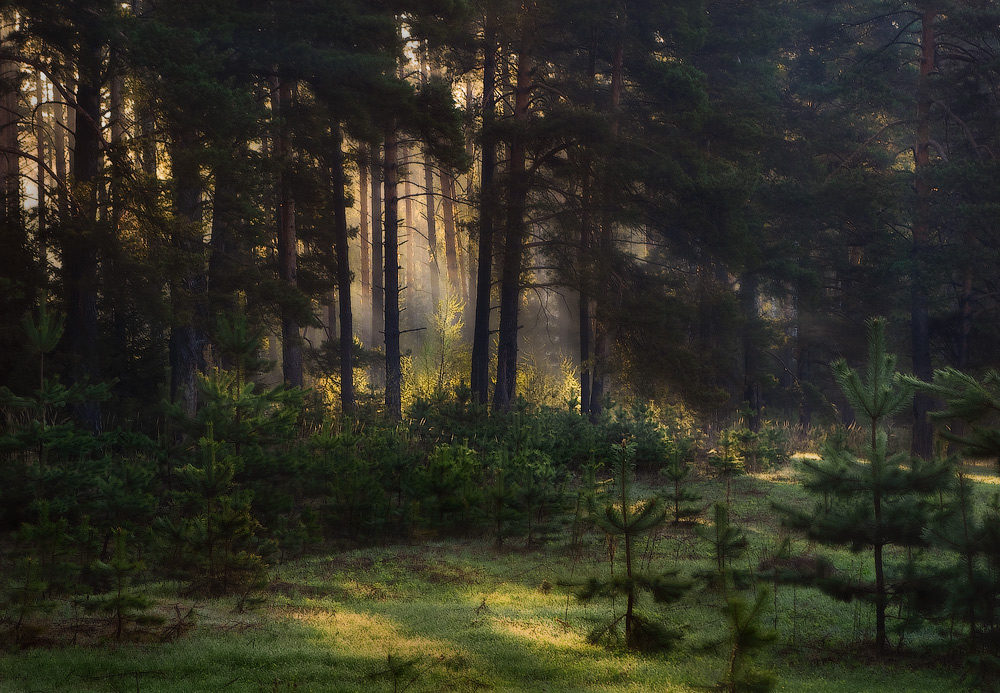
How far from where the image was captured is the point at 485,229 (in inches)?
804

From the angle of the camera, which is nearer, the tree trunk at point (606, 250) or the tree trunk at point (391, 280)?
the tree trunk at point (606, 250)

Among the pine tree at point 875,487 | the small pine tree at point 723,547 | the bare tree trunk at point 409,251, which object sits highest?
the bare tree trunk at point 409,251

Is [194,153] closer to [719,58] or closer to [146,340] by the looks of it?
[146,340]

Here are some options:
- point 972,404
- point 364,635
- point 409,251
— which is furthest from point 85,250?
point 409,251

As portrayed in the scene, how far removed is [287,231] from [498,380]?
19.4 feet

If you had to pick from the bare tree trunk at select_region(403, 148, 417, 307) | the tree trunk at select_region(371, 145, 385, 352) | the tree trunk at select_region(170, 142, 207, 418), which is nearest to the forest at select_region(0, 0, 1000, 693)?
the tree trunk at select_region(170, 142, 207, 418)

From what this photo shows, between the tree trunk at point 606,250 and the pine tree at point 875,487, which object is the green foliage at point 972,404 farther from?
the tree trunk at point 606,250

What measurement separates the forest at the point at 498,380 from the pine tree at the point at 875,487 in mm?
35

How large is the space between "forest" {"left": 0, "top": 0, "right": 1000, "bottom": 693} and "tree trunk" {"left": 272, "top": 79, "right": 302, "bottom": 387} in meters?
0.09

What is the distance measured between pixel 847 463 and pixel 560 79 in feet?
61.9

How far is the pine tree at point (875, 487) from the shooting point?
22.9 feet

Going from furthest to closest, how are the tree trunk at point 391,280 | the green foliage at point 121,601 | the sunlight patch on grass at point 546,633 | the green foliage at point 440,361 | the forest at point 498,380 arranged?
the green foliage at point 440,361
the tree trunk at point 391,280
the sunlight patch on grass at point 546,633
the forest at point 498,380
the green foliage at point 121,601

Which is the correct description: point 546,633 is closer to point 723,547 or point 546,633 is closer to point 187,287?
point 723,547

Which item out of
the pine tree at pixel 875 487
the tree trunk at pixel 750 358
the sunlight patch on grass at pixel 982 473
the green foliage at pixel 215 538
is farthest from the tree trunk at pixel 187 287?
the sunlight patch on grass at pixel 982 473
